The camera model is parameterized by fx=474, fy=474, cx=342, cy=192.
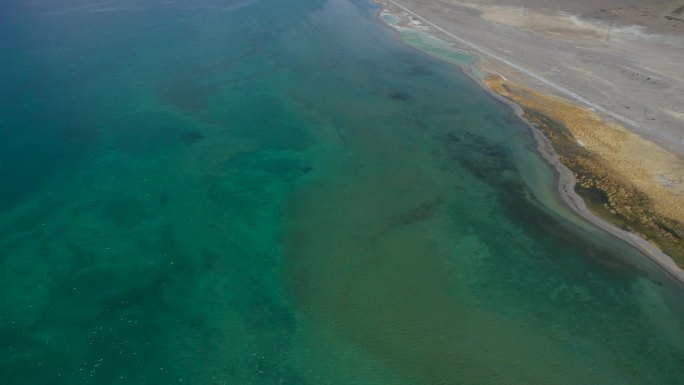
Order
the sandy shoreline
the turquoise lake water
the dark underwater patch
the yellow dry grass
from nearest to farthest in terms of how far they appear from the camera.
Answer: the turquoise lake water → the sandy shoreline → the yellow dry grass → the dark underwater patch

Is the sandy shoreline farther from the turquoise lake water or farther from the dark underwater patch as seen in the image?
the dark underwater patch

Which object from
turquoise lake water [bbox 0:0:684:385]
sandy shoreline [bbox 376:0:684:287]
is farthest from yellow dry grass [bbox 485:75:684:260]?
turquoise lake water [bbox 0:0:684:385]

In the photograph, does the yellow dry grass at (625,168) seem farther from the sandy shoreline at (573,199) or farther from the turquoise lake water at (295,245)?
the turquoise lake water at (295,245)

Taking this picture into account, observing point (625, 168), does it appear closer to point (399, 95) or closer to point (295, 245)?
point (399, 95)

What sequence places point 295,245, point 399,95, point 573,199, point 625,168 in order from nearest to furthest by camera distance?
point 295,245 → point 573,199 → point 625,168 → point 399,95

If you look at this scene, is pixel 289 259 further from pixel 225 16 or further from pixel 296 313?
pixel 225 16

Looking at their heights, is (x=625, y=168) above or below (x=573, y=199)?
above

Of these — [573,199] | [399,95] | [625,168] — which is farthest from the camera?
[399,95]

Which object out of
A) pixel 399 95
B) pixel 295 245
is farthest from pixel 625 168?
pixel 295 245

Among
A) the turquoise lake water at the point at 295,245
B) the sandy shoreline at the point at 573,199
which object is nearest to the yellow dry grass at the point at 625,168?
the sandy shoreline at the point at 573,199

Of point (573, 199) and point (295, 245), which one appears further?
point (573, 199)
